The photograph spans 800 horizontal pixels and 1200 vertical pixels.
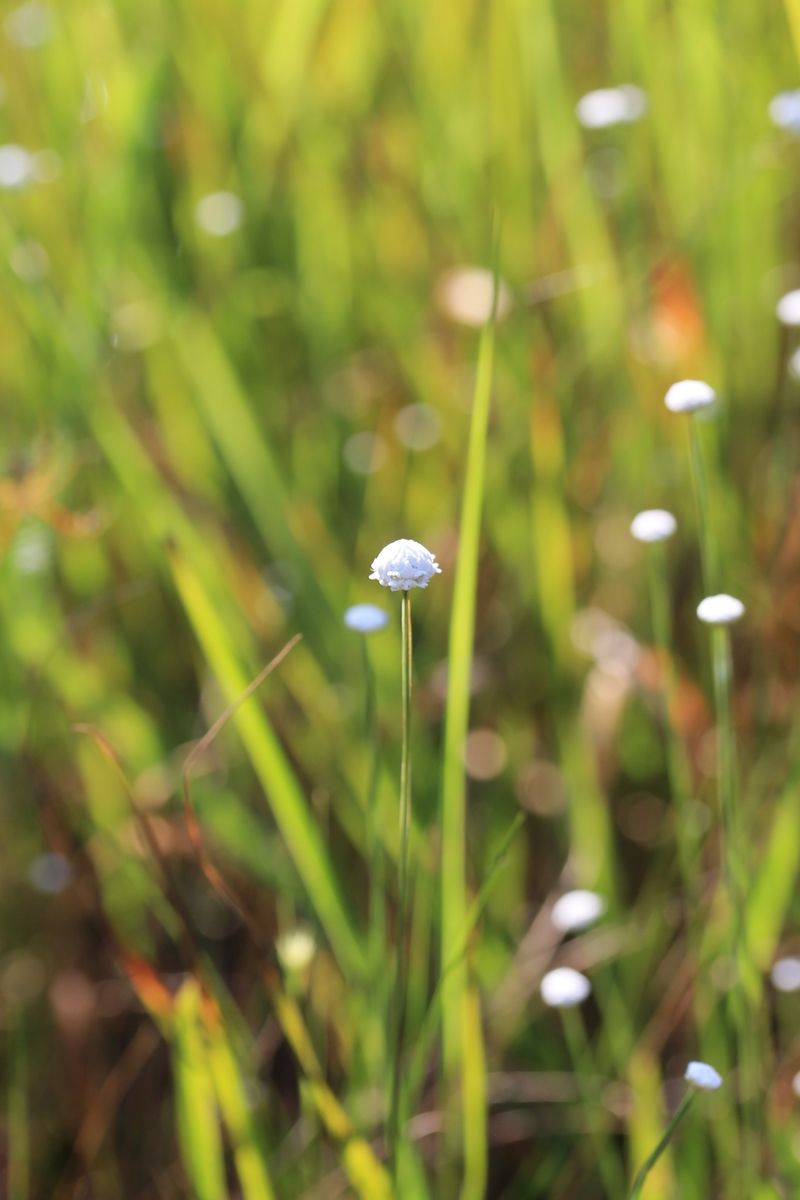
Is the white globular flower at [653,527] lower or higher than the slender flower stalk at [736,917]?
higher

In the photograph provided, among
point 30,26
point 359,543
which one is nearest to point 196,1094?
point 359,543

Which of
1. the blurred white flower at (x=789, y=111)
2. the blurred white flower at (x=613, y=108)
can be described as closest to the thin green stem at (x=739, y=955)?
the blurred white flower at (x=789, y=111)

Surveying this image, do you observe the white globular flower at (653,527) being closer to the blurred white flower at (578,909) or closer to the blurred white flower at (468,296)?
the blurred white flower at (578,909)

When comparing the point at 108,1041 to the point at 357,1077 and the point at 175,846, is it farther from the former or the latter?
the point at 357,1077

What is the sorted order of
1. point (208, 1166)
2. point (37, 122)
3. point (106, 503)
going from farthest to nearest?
point (37, 122)
point (106, 503)
point (208, 1166)

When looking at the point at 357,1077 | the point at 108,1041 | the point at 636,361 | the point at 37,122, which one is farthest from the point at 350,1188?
the point at 37,122

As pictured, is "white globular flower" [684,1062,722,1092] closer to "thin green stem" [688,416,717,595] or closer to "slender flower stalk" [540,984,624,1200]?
"slender flower stalk" [540,984,624,1200]
